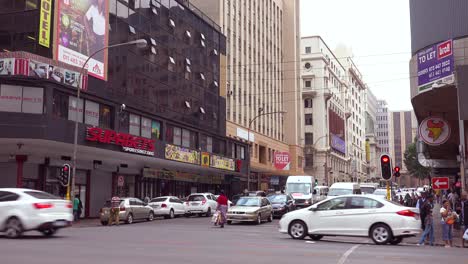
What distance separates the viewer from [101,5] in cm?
3559

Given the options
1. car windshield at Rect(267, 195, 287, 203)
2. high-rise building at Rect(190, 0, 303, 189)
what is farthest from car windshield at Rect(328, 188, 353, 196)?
high-rise building at Rect(190, 0, 303, 189)

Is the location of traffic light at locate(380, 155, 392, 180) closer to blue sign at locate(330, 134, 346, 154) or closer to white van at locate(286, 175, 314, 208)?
white van at locate(286, 175, 314, 208)

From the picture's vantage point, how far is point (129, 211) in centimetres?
3044

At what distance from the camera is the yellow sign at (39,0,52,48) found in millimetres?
30344

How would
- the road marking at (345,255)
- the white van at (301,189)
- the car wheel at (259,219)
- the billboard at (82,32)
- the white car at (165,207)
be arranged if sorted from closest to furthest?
the road marking at (345,255) < the car wheel at (259,219) < the billboard at (82,32) < the white car at (165,207) < the white van at (301,189)

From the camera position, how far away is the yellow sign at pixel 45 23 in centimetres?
3034

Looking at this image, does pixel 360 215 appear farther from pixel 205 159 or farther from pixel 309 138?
pixel 309 138

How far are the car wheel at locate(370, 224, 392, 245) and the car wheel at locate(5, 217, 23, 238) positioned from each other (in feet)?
37.0

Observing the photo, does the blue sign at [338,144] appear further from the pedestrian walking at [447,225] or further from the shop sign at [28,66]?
the pedestrian walking at [447,225]

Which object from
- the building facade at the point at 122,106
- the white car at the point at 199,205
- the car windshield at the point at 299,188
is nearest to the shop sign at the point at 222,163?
the building facade at the point at 122,106

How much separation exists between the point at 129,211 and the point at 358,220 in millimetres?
16272

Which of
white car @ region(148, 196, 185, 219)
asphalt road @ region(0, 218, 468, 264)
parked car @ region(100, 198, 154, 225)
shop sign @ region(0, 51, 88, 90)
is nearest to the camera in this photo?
asphalt road @ region(0, 218, 468, 264)

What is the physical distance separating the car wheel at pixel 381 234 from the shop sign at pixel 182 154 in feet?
86.6

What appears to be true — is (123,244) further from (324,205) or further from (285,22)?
(285,22)
